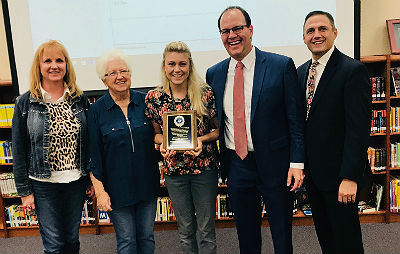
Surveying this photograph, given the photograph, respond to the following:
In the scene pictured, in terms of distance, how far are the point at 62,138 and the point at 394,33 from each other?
3.29m

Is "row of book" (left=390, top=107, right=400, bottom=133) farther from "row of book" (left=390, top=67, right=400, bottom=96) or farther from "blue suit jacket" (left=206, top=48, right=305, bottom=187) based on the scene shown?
"blue suit jacket" (left=206, top=48, right=305, bottom=187)

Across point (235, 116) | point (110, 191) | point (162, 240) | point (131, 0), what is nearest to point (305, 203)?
point (162, 240)

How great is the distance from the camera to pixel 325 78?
183cm

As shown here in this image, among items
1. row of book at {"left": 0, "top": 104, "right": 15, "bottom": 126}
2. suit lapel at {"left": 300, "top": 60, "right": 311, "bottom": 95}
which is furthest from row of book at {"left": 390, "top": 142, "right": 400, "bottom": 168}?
row of book at {"left": 0, "top": 104, "right": 15, "bottom": 126}

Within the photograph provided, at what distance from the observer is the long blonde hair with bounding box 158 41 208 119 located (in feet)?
6.34

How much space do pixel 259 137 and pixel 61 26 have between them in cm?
243

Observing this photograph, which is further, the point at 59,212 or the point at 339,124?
the point at 59,212

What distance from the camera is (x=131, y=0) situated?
3139 millimetres

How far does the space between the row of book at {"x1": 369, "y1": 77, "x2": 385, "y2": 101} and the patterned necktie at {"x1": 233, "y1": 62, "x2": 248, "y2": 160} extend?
75.1 inches

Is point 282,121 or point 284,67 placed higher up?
point 284,67

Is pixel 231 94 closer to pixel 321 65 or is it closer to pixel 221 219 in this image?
pixel 321 65

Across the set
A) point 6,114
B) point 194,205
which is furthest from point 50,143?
point 6,114

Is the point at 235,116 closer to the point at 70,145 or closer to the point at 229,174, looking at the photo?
the point at 229,174

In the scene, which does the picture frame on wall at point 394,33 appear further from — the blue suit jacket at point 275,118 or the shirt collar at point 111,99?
the shirt collar at point 111,99
